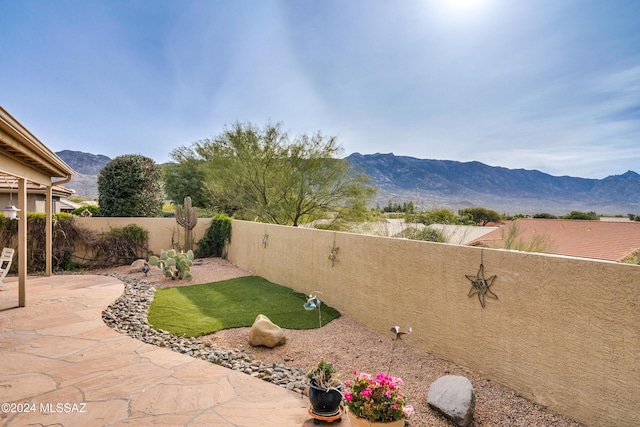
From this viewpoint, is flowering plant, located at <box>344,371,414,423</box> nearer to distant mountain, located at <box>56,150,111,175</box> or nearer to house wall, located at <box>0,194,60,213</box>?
house wall, located at <box>0,194,60,213</box>

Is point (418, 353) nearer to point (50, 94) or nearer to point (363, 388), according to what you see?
point (363, 388)

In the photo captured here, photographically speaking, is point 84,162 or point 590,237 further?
point 84,162

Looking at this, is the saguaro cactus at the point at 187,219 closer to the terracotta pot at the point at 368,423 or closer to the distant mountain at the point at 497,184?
the terracotta pot at the point at 368,423

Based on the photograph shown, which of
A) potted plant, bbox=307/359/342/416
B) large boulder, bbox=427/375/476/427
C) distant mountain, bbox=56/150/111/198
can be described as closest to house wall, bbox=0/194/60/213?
potted plant, bbox=307/359/342/416

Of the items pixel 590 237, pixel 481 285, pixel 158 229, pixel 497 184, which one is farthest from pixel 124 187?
pixel 497 184

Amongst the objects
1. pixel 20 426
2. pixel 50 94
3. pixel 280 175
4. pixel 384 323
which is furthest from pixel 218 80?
pixel 20 426

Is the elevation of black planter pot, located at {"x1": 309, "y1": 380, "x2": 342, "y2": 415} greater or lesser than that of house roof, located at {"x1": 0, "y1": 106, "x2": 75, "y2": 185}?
lesser

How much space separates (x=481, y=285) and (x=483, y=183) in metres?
96.4

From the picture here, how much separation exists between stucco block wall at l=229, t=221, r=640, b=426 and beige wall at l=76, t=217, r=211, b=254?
9318 mm

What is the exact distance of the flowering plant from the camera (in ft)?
8.90

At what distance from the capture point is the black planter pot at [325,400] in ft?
9.96

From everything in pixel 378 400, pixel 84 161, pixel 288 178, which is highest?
pixel 84 161

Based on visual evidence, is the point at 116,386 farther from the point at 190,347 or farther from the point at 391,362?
the point at 391,362

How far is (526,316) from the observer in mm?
3732
